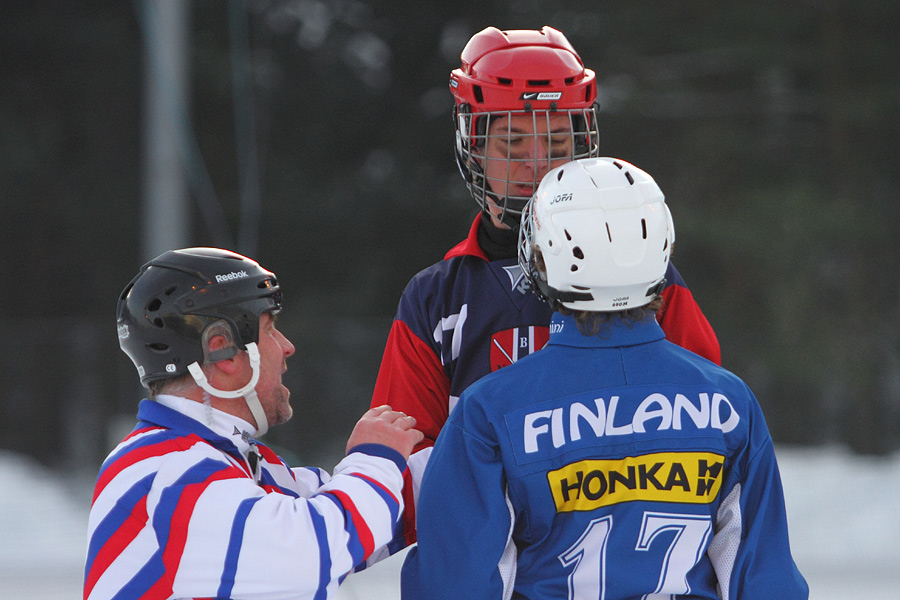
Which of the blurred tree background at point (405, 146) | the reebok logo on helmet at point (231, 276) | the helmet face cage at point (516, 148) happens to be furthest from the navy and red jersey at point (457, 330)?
the blurred tree background at point (405, 146)

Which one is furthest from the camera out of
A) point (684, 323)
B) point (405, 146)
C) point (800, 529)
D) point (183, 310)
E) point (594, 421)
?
point (405, 146)

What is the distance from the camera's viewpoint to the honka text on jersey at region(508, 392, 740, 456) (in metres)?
1.77

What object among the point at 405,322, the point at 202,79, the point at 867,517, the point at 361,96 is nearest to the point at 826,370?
Result: the point at 867,517

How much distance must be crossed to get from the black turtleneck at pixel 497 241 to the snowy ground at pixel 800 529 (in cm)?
351

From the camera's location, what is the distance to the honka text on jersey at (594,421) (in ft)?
5.81

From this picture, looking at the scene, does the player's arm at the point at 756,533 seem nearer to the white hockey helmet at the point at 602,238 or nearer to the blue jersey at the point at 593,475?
the blue jersey at the point at 593,475

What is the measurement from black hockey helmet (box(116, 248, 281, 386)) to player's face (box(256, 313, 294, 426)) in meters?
0.03

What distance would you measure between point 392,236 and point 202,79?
8.34ft

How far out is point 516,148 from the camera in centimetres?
224

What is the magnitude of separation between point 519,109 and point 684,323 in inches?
22.9

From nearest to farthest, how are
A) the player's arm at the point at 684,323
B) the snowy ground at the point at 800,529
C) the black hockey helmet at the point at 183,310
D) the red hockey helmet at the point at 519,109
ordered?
the black hockey helmet at the point at 183,310
the player's arm at the point at 684,323
the red hockey helmet at the point at 519,109
the snowy ground at the point at 800,529

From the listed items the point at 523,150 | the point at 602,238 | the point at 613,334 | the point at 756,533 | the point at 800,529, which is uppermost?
the point at 523,150

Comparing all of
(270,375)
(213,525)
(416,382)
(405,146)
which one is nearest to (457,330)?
(416,382)

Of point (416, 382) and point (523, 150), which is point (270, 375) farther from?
point (523, 150)
